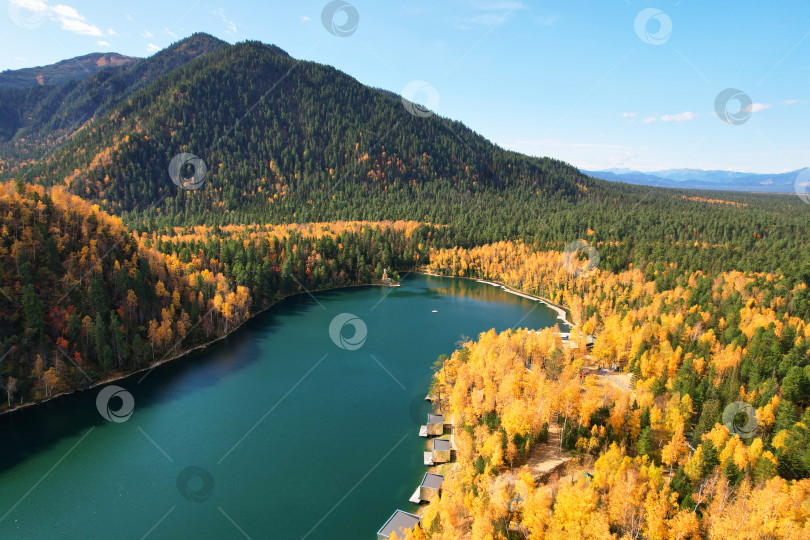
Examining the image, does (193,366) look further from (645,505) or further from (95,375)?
(645,505)

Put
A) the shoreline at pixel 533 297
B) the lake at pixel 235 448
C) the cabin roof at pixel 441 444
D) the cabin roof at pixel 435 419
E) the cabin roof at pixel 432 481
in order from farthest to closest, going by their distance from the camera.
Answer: the shoreline at pixel 533 297 → the cabin roof at pixel 435 419 → the cabin roof at pixel 441 444 → the cabin roof at pixel 432 481 → the lake at pixel 235 448

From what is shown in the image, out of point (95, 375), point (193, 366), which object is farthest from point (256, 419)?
point (95, 375)

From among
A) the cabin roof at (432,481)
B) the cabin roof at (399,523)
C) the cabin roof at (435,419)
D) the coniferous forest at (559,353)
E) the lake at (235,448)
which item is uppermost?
the coniferous forest at (559,353)

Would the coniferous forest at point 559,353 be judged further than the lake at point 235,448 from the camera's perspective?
No

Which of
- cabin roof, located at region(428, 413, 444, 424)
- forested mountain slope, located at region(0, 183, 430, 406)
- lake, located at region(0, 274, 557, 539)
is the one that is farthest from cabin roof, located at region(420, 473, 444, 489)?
forested mountain slope, located at region(0, 183, 430, 406)

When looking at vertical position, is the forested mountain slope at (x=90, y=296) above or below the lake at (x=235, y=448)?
above

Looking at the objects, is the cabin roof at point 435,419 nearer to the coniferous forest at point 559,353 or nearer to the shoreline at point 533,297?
the coniferous forest at point 559,353

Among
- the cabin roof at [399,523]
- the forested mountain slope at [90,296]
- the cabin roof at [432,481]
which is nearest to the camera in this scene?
the cabin roof at [399,523]

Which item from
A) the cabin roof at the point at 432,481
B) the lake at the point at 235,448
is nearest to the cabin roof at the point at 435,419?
the lake at the point at 235,448

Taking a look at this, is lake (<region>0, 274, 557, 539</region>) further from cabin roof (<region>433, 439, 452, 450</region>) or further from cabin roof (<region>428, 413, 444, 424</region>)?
cabin roof (<region>428, 413, 444, 424</region>)
